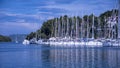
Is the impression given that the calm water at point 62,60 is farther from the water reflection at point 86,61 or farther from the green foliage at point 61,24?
the green foliage at point 61,24

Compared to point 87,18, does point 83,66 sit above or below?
below

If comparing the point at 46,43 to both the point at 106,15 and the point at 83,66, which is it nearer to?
the point at 106,15

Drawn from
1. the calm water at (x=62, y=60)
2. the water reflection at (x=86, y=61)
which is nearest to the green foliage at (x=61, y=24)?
the calm water at (x=62, y=60)

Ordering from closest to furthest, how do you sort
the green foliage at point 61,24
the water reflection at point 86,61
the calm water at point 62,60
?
the water reflection at point 86,61, the calm water at point 62,60, the green foliage at point 61,24

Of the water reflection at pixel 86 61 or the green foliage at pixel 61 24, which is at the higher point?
the green foliage at pixel 61 24

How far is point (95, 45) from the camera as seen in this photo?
105562 mm

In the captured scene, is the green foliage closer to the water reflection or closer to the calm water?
the calm water

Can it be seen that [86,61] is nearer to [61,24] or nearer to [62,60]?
[62,60]

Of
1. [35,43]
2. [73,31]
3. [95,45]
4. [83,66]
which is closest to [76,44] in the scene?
[95,45]

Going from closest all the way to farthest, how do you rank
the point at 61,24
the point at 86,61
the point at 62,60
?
1. the point at 86,61
2. the point at 62,60
3. the point at 61,24

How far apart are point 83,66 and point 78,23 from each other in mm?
86746

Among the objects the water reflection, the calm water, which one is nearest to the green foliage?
the calm water

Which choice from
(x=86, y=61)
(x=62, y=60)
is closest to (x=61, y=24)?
(x=62, y=60)

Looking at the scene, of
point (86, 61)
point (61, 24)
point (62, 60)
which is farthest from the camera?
point (61, 24)
